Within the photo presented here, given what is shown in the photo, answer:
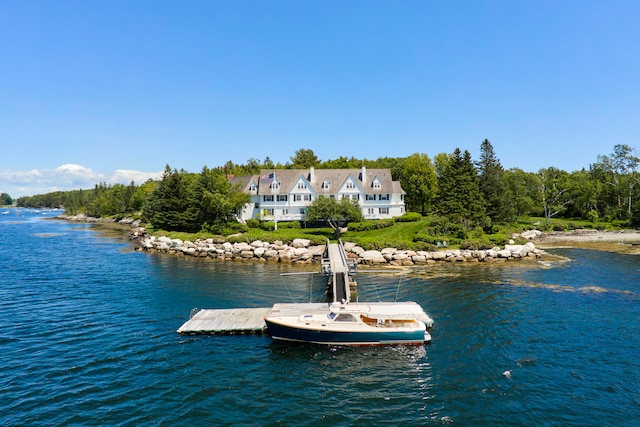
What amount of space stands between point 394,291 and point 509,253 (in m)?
25.8

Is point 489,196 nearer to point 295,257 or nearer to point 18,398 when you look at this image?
point 295,257

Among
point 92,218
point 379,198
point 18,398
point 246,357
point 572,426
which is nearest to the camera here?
point 572,426

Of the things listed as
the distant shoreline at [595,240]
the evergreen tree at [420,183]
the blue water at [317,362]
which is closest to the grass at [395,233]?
the evergreen tree at [420,183]

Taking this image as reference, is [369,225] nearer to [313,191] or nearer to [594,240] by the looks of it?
[313,191]

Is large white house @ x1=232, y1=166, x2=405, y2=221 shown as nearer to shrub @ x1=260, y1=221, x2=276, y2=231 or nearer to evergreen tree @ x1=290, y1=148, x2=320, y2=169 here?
shrub @ x1=260, y1=221, x2=276, y2=231

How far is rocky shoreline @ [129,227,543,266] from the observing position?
53531mm

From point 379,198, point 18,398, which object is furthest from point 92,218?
point 18,398

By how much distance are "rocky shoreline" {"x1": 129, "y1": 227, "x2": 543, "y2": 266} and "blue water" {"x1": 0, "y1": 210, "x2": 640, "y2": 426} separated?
1194 centimetres

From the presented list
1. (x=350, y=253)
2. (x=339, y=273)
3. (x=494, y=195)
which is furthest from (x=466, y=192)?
(x=339, y=273)

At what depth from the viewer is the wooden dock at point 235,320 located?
27500mm

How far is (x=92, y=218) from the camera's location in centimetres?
17188

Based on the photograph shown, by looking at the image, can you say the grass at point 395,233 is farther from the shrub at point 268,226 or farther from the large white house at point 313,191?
the shrub at point 268,226

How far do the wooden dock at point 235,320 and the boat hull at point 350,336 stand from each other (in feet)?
6.71

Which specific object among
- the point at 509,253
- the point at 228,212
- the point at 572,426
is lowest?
the point at 572,426
